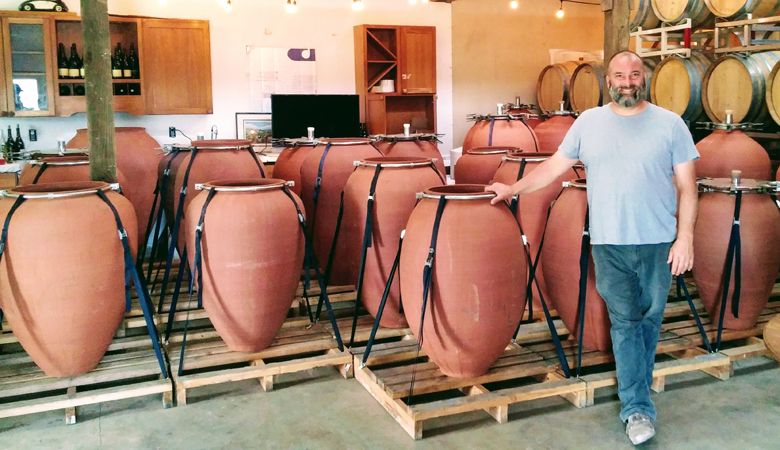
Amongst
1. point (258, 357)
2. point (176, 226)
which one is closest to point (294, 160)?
point (176, 226)

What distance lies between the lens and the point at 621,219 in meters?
2.84

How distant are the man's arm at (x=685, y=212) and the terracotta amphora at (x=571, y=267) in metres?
0.52

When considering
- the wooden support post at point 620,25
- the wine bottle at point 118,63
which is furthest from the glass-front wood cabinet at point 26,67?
the wooden support post at point 620,25

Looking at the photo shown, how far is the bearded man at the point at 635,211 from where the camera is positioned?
9.20 feet

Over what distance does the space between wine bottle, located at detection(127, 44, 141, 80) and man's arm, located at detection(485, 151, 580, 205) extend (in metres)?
5.07

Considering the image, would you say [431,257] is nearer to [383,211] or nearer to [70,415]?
[383,211]

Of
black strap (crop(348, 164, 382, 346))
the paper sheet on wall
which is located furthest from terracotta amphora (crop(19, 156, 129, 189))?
the paper sheet on wall

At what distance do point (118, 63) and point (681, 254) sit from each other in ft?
19.6

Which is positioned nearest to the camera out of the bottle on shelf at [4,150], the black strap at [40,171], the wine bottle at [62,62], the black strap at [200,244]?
the black strap at [200,244]

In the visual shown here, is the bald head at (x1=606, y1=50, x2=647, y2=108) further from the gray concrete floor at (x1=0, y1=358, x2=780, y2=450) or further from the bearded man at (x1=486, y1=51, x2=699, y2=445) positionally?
the gray concrete floor at (x1=0, y1=358, x2=780, y2=450)

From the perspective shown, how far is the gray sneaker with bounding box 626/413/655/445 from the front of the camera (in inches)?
109

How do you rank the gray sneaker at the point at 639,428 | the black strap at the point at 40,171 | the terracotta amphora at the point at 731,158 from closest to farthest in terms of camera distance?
the gray sneaker at the point at 639,428
the black strap at the point at 40,171
the terracotta amphora at the point at 731,158

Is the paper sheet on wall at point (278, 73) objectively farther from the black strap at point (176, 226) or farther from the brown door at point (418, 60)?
the black strap at point (176, 226)

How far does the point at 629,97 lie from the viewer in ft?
9.27
